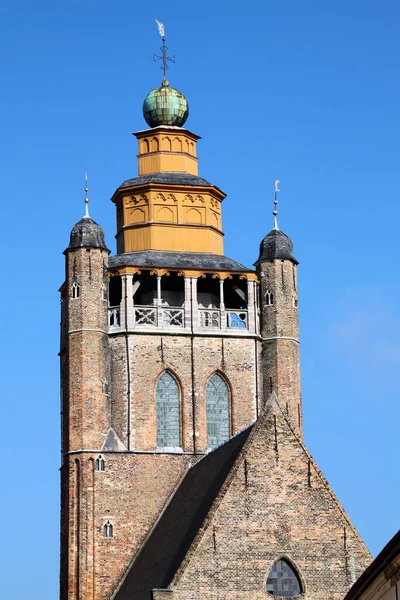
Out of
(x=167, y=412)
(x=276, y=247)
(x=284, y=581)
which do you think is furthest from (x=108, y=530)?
(x=276, y=247)

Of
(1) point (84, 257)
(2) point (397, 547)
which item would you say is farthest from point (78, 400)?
(2) point (397, 547)

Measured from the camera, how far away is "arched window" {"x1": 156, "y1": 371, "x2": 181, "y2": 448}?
173ft

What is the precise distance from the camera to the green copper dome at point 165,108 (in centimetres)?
5816

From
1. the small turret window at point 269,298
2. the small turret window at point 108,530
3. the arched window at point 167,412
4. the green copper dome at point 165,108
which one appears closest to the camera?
the small turret window at point 108,530

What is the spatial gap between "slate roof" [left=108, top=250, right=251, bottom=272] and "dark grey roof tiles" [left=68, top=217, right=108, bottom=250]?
2.84 feet

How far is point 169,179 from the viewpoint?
56.8m

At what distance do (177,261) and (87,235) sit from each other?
9.88 feet

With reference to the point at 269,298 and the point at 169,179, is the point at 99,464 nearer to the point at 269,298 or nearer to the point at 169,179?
the point at 269,298

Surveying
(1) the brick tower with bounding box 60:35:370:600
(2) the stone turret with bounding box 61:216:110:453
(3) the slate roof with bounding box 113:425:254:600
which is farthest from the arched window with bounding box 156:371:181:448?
(2) the stone turret with bounding box 61:216:110:453

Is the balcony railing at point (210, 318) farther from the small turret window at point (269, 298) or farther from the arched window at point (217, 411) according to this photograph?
the small turret window at point (269, 298)

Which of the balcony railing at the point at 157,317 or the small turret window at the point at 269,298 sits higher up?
the small turret window at the point at 269,298

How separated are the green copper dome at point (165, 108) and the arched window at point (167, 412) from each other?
9.70m

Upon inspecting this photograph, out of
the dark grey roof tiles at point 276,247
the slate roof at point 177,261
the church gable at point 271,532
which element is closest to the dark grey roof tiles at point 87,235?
the slate roof at point 177,261

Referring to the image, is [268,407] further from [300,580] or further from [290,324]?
[290,324]
